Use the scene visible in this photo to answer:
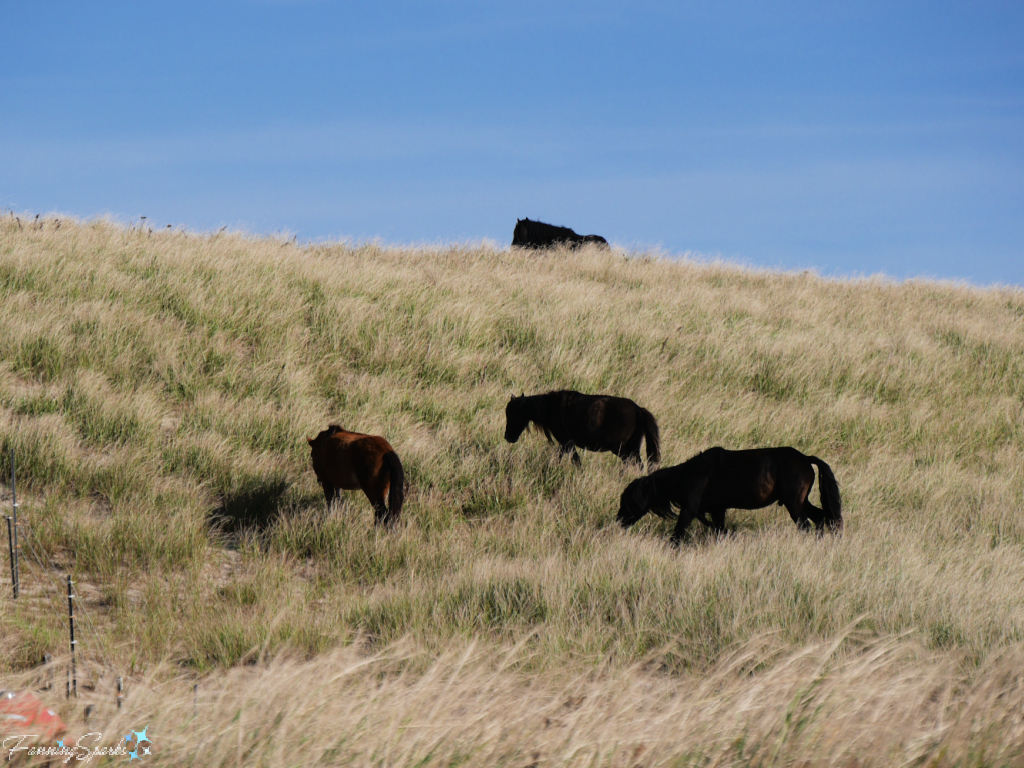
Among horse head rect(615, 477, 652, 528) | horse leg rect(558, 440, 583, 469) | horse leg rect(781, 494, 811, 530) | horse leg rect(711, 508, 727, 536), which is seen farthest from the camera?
horse leg rect(558, 440, 583, 469)

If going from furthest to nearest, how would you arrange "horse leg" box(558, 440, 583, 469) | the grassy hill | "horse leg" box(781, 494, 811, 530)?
"horse leg" box(558, 440, 583, 469)
"horse leg" box(781, 494, 811, 530)
the grassy hill

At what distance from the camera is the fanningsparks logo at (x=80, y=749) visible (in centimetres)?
268

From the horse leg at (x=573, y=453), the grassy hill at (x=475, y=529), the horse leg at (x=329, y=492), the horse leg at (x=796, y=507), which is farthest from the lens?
the horse leg at (x=573, y=453)

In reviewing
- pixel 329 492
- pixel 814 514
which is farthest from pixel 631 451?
pixel 329 492

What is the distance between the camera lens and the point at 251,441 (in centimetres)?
811

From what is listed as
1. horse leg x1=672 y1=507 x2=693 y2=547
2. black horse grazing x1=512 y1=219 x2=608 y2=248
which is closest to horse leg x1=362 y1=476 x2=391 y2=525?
horse leg x1=672 y1=507 x2=693 y2=547

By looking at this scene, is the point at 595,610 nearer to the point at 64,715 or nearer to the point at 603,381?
the point at 64,715

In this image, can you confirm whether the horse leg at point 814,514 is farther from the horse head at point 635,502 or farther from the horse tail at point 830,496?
the horse head at point 635,502

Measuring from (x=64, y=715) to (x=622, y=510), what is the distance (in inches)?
174

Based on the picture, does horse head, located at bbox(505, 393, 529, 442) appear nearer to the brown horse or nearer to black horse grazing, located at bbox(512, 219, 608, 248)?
the brown horse

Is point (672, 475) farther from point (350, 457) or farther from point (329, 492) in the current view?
point (329, 492)

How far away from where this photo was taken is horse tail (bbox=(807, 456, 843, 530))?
6238 mm

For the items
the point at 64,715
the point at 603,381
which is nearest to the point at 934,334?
the point at 603,381

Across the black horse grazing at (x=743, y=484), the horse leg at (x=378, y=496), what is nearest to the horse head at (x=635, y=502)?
the black horse grazing at (x=743, y=484)
